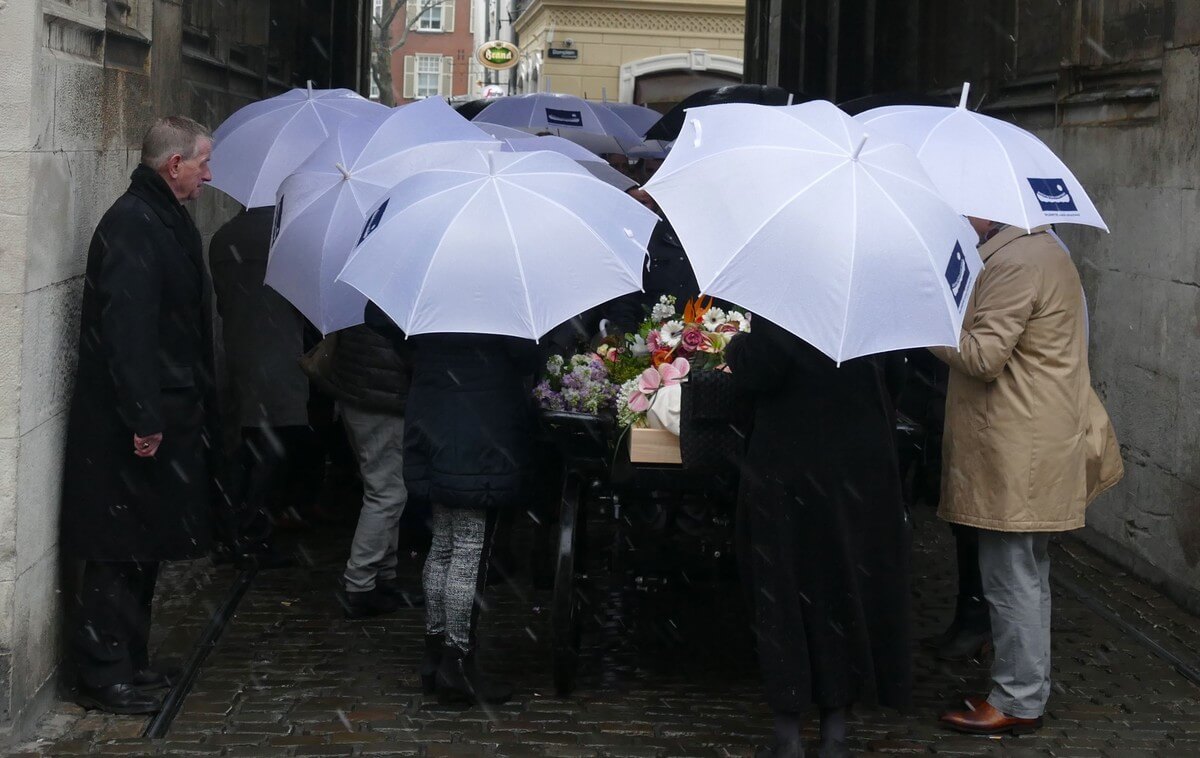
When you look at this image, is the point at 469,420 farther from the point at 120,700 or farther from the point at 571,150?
the point at 571,150

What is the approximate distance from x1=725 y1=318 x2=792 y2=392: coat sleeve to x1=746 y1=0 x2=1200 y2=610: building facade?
143 inches

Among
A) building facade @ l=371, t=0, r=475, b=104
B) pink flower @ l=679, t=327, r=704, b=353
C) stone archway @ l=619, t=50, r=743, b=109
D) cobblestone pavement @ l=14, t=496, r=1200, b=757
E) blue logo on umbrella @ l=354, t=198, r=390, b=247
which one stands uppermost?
building facade @ l=371, t=0, r=475, b=104

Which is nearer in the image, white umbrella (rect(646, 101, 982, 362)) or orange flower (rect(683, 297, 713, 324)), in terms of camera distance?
white umbrella (rect(646, 101, 982, 362))

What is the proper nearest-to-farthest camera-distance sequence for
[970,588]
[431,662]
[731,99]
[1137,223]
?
[431,662], [970,588], [1137,223], [731,99]

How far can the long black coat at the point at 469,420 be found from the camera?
5539mm

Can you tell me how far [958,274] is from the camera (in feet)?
15.5

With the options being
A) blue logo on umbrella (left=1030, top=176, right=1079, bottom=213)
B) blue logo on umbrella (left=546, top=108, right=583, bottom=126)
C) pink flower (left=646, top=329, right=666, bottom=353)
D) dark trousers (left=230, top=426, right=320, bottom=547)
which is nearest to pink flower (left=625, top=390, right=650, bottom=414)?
pink flower (left=646, top=329, right=666, bottom=353)

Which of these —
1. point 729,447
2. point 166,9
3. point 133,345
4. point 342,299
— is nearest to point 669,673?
point 729,447

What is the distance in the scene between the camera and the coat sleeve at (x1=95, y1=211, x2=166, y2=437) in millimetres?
5383

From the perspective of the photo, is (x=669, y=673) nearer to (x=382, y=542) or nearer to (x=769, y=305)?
(x=382, y=542)

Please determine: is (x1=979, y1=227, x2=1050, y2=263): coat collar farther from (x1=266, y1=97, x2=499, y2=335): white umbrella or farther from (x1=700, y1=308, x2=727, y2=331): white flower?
(x1=266, y1=97, x2=499, y2=335): white umbrella

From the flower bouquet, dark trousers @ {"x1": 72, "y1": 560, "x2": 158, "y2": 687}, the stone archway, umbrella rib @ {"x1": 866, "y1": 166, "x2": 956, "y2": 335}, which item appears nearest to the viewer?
umbrella rib @ {"x1": 866, "y1": 166, "x2": 956, "y2": 335}

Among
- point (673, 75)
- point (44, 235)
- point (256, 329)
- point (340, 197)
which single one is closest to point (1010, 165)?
point (340, 197)

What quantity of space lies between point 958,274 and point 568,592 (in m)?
1.94
